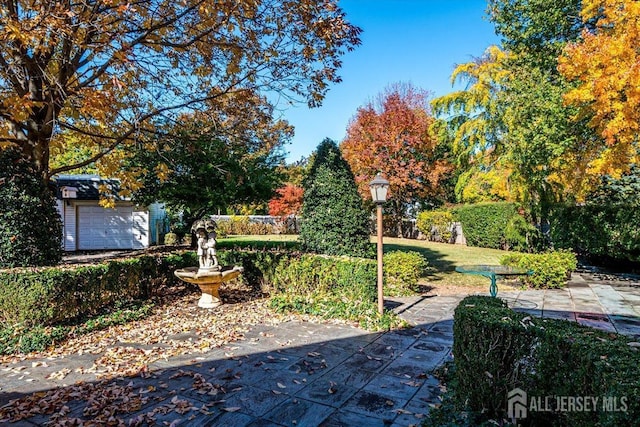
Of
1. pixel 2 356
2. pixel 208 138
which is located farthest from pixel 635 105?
pixel 2 356

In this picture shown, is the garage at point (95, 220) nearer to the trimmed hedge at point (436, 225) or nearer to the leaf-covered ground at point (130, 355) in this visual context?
the leaf-covered ground at point (130, 355)

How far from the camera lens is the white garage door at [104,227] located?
617 inches

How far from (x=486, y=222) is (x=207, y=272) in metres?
13.7

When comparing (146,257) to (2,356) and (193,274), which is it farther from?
(2,356)

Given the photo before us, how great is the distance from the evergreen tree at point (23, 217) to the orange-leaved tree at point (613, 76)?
9983 mm

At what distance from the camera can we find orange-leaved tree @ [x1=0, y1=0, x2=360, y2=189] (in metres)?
5.29

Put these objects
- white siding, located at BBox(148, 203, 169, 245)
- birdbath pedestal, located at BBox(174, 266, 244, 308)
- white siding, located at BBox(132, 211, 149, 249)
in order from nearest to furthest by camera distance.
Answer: birdbath pedestal, located at BBox(174, 266, 244, 308) → white siding, located at BBox(132, 211, 149, 249) → white siding, located at BBox(148, 203, 169, 245)

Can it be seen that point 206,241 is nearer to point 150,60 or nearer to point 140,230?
point 150,60

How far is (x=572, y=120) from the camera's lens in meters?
8.76

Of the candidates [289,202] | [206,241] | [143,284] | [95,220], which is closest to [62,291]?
[143,284]

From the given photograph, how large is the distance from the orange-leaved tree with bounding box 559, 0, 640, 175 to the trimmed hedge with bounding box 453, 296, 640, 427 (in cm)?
611

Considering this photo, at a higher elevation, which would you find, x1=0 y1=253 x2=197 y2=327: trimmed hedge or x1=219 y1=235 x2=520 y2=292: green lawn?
x1=0 y1=253 x2=197 y2=327: trimmed hedge

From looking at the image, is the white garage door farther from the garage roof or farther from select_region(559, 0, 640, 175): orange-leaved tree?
select_region(559, 0, 640, 175): orange-leaved tree

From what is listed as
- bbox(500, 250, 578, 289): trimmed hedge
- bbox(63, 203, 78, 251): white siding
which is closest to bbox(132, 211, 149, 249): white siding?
bbox(63, 203, 78, 251): white siding
